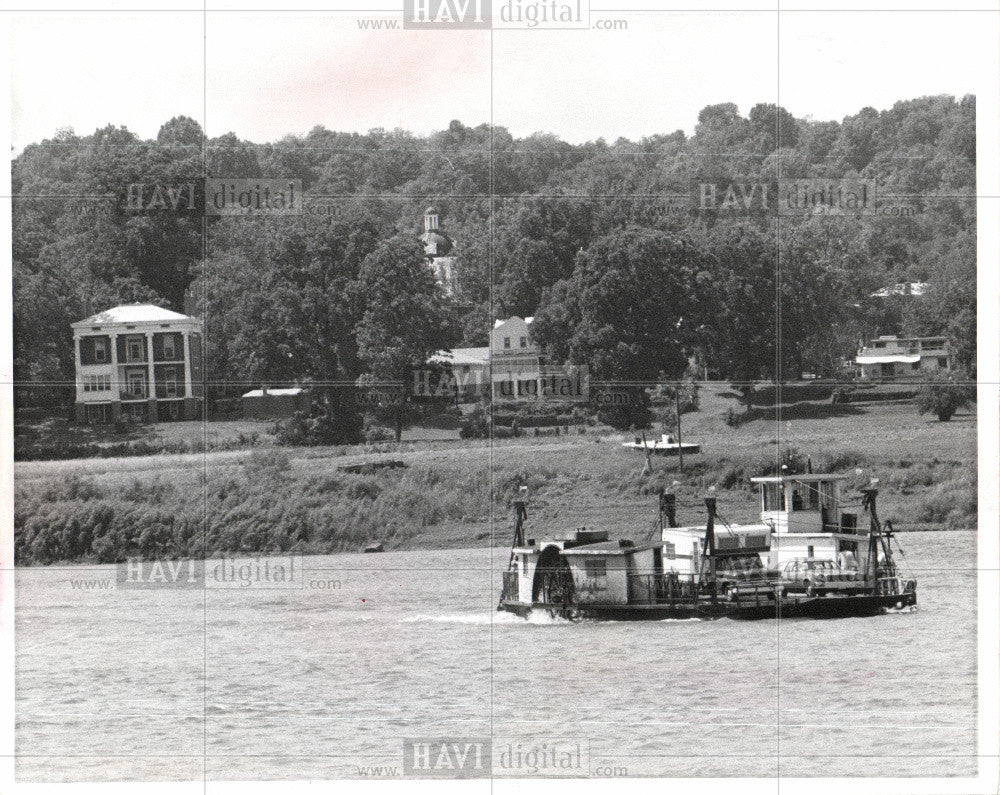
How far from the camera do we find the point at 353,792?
10.8 metres

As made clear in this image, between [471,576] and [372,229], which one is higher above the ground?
[372,229]

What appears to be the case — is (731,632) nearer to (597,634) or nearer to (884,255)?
(597,634)

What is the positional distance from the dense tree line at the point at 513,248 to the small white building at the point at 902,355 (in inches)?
4.9

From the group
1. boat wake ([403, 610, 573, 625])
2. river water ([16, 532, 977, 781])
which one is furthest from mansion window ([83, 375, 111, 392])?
boat wake ([403, 610, 573, 625])

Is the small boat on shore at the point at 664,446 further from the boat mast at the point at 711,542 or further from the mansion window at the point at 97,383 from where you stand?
the mansion window at the point at 97,383

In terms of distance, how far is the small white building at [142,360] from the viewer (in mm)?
13227

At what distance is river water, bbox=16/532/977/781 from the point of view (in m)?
11.4

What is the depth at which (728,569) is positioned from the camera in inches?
558

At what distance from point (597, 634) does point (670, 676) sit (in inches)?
40.0

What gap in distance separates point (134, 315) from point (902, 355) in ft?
19.2

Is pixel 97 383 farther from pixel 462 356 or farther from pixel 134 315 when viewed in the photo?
pixel 462 356

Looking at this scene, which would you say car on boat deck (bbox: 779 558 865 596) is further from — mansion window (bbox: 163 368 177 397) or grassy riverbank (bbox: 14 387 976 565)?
mansion window (bbox: 163 368 177 397)

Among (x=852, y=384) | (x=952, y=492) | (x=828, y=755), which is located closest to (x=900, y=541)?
(x=952, y=492)

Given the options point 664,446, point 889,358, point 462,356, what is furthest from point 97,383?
point 889,358
